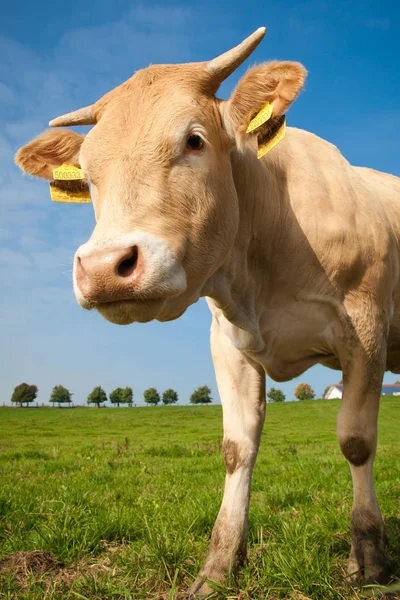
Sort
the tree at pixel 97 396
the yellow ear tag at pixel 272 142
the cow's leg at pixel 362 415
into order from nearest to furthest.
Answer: the yellow ear tag at pixel 272 142 < the cow's leg at pixel 362 415 < the tree at pixel 97 396

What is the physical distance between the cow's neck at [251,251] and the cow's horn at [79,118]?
1006 millimetres

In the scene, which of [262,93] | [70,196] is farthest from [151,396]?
[262,93]

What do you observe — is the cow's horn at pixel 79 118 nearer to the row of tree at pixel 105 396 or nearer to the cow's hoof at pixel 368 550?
the cow's hoof at pixel 368 550

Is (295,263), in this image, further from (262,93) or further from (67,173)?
(67,173)

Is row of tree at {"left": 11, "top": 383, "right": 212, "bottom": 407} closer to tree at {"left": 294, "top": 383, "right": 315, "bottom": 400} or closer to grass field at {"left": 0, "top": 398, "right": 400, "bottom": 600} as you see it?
tree at {"left": 294, "top": 383, "right": 315, "bottom": 400}

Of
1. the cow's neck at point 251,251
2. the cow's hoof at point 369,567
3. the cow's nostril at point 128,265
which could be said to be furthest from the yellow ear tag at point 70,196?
the cow's hoof at point 369,567

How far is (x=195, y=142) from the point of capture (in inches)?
120

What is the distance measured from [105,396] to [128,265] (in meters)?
110

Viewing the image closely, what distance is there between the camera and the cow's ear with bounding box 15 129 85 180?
396 centimetres

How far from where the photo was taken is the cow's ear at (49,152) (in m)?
3.96

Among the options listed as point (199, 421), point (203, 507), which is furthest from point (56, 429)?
point (203, 507)

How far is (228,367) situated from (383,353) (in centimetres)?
114

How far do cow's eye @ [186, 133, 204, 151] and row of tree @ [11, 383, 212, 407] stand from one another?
10283 cm

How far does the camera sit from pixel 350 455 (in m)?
3.70
